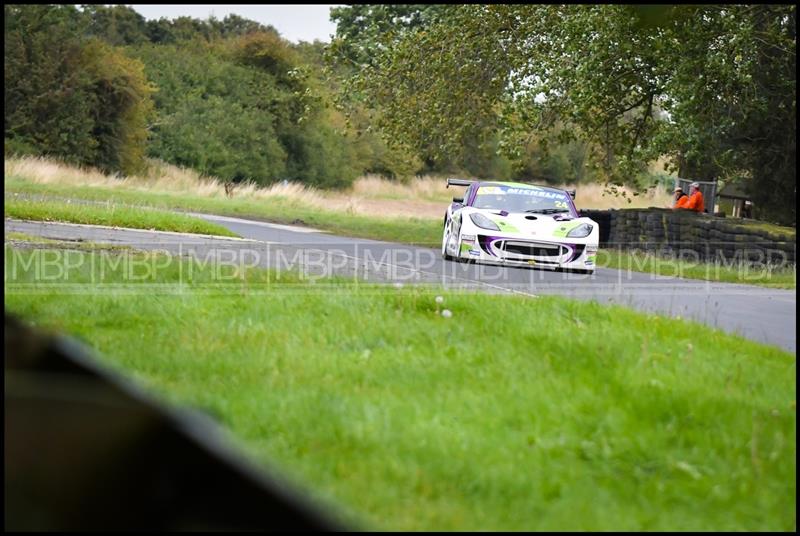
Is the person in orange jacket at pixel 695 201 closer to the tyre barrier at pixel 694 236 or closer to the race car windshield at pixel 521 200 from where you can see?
the tyre barrier at pixel 694 236

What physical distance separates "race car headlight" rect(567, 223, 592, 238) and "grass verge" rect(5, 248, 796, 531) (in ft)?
24.3

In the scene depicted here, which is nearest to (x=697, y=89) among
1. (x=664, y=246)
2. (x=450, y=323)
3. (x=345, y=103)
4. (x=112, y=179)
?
(x=664, y=246)

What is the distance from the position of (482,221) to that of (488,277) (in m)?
1.78

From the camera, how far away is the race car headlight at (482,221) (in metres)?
17.0

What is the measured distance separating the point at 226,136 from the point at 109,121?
6924 millimetres

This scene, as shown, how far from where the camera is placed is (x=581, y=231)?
Answer: 56.4 ft

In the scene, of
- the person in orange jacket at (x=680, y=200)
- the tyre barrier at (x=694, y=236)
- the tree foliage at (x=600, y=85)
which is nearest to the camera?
the tyre barrier at (x=694, y=236)

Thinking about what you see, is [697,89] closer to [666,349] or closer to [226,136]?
[666,349]

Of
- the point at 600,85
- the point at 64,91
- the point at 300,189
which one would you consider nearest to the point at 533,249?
the point at 600,85

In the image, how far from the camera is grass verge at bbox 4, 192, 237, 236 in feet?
70.6

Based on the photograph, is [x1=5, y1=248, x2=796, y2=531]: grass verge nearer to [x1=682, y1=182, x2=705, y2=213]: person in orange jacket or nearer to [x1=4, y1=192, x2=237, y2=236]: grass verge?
[x1=4, y1=192, x2=237, y2=236]: grass verge

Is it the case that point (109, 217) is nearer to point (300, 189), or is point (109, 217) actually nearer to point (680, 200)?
point (680, 200)

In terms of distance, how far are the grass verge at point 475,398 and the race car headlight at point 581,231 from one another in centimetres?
740

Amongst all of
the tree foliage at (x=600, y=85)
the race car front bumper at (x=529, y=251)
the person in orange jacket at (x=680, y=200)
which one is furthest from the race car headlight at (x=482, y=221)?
the person in orange jacket at (x=680, y=200)
